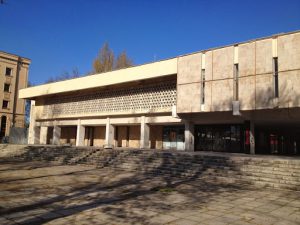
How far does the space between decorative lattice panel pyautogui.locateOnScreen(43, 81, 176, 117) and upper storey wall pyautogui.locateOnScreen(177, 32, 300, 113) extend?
317cm

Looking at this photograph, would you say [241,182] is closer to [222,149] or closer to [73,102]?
[222,149]

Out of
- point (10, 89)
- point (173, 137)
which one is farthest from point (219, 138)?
point (10, 89)

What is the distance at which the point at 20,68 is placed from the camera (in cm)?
5031

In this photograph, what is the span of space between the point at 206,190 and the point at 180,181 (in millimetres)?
2313

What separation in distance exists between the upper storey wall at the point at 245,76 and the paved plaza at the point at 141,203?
832 cm

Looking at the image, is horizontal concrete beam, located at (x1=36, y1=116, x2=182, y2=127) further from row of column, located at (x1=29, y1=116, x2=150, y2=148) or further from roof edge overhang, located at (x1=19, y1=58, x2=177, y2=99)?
roof edge overhang, located at (x1=19, y1=58, x2=177, y2=99)

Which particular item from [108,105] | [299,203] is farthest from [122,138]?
[299,203]

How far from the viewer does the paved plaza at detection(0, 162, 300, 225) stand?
682 cm

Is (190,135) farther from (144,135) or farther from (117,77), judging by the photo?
(117,77)

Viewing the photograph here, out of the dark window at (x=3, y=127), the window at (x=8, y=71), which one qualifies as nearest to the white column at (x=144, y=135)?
the dark window at (x=3, y=127)

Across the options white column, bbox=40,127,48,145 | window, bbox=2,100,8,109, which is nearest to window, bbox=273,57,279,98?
white column, bbox=40,127,48,145

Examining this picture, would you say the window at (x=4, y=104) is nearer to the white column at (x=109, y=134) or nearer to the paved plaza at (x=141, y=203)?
the white column at (x=109, y=134)

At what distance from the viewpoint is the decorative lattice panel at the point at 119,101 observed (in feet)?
86.2

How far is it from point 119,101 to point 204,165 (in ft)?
54.4
